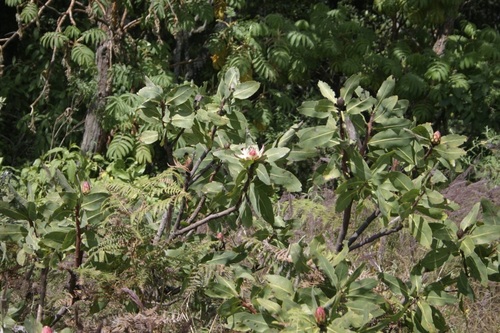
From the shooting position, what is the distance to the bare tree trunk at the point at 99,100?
798 cm

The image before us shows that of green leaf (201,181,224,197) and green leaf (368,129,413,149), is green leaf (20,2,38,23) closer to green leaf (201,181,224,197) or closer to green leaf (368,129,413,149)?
green leaf (201,181,224,197)

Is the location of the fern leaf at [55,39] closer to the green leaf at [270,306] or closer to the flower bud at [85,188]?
the flower bud at [85,188]

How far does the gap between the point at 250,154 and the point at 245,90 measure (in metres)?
0.36

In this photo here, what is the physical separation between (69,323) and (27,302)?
190 millimetres

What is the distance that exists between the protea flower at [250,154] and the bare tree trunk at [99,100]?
232 inches

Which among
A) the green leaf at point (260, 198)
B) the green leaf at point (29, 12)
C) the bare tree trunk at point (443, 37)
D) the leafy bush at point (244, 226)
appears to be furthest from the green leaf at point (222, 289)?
the bare tree trunk at point (443, 37)

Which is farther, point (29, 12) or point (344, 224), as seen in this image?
point (29, 12)

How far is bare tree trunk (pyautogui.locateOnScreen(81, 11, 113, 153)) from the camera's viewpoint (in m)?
7.98

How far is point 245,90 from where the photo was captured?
2500 mm

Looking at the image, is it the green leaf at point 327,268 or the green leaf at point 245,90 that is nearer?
the green leaf at point 327,268

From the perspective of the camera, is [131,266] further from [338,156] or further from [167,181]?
[338,156]

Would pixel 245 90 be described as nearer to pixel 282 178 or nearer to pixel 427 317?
pixel 282 178

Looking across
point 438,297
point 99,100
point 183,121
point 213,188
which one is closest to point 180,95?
point 183,121

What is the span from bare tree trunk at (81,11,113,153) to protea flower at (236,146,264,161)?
5903mm
